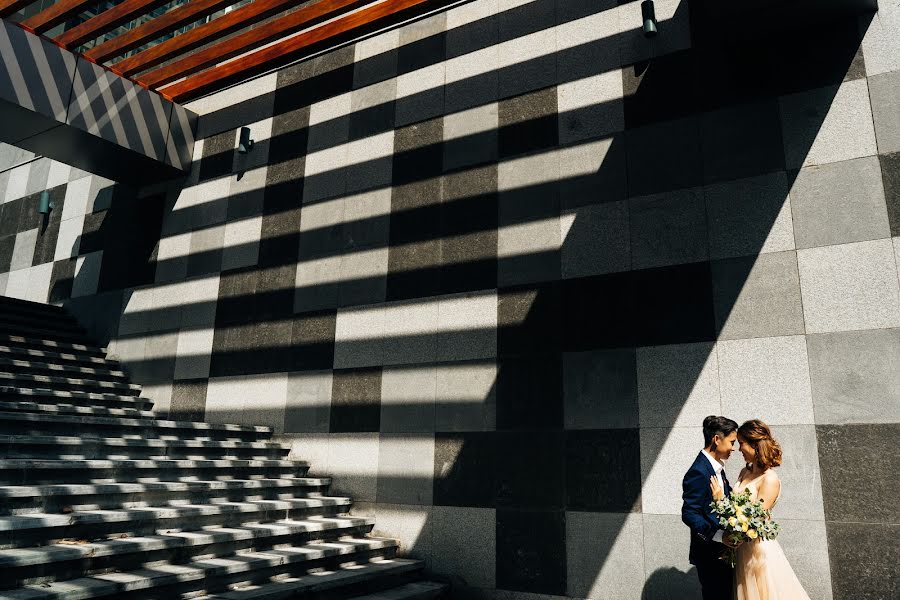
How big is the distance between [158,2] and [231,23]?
42.0 inches

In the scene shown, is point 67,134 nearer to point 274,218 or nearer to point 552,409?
point 274,218

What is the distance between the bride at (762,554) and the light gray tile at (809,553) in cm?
124

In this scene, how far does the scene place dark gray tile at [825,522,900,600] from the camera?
6.24 metres

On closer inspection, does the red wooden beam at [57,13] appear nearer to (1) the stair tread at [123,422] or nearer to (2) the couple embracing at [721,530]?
(1) the stair tread at [123,422]

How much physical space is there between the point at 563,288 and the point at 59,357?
9.25 metres

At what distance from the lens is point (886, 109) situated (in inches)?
283

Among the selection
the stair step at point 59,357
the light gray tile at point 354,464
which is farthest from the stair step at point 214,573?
the stair step at point 59,357

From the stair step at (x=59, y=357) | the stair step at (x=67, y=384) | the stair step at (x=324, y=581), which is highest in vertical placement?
the stair step at (x=59, y=357)

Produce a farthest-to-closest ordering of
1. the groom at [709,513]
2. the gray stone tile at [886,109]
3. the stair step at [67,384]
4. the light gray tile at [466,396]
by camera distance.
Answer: the stair step at [67,384] → the light gray tile at [466,396] → the gray stone tile at [886,109] → the groom at [709,513]

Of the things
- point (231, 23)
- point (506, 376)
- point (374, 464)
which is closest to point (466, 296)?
point (506, 376)

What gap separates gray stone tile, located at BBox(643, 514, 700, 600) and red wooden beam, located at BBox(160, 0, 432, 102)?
7583 mm

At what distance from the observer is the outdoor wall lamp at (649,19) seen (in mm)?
8500

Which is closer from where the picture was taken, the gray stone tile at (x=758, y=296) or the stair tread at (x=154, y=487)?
the stair tread at (x=154, y=487)

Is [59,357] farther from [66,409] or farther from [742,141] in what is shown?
[742,141]
